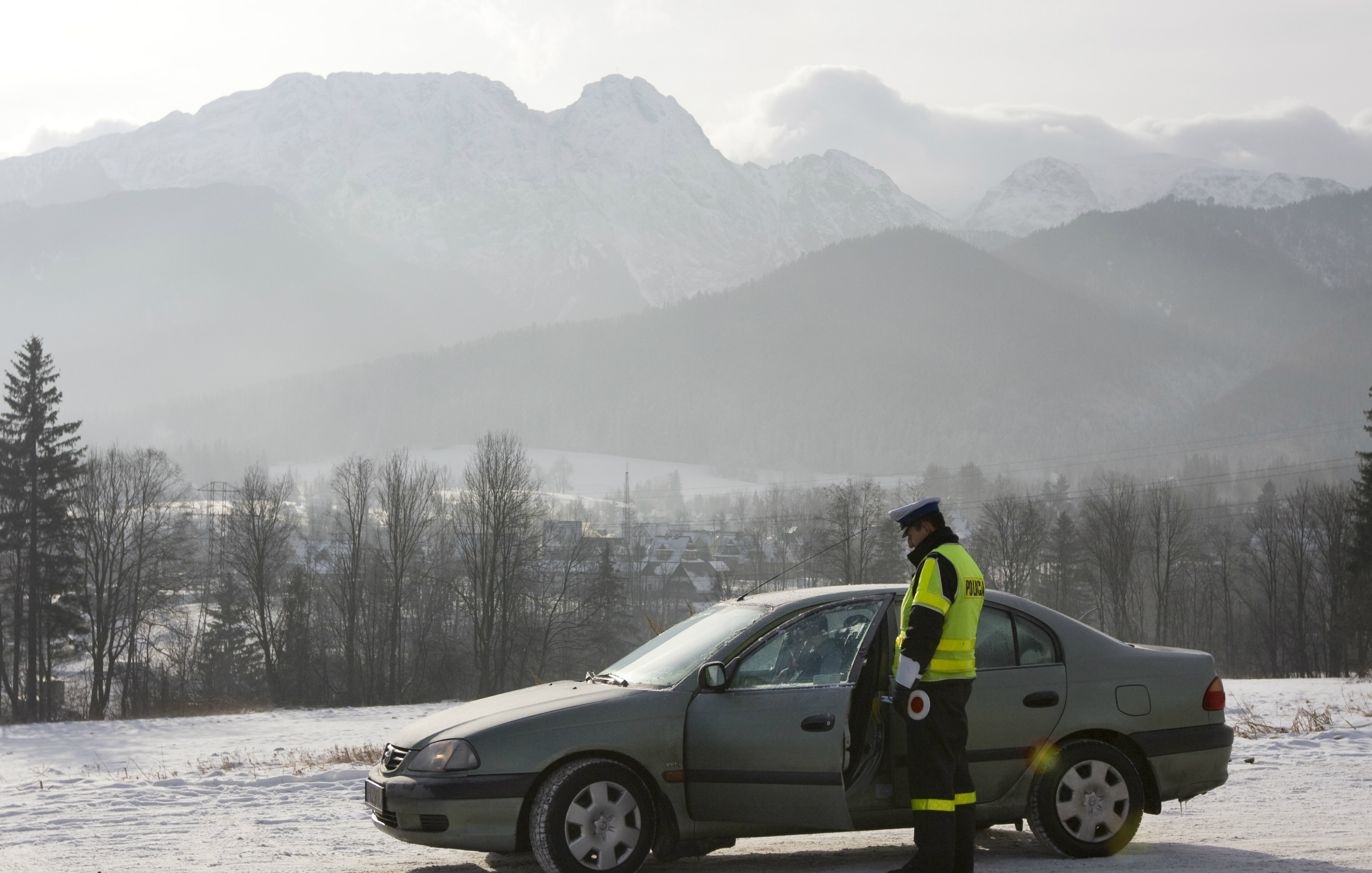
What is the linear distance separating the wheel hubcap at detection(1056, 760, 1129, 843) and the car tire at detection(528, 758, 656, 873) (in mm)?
2531

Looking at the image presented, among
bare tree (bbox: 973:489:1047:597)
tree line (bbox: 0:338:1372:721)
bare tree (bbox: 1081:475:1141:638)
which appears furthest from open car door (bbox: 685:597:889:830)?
bare tree (bbox: 1081:475:1141:638)

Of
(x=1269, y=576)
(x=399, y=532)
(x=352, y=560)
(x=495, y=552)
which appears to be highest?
(x=399, y=532)

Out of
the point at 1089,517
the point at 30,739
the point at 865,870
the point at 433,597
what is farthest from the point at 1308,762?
the point at 1089,517

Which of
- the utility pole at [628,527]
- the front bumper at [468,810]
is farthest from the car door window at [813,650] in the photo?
the utility pole at [628,527]

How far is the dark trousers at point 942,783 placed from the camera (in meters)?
5.95

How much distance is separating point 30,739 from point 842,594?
24.7 meters

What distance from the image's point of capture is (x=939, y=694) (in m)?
6.06

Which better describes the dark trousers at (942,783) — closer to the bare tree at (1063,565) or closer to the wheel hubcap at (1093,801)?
the wheel hubcap at (1093,801)

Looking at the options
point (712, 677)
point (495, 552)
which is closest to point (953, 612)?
point (712, 677)

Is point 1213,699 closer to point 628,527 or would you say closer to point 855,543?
point 855,543

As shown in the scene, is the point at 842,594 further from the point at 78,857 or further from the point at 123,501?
the point at 123,501

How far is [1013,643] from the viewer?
6.96 metres

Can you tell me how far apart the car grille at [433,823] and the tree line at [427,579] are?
32.0 m

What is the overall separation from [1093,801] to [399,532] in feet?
211
